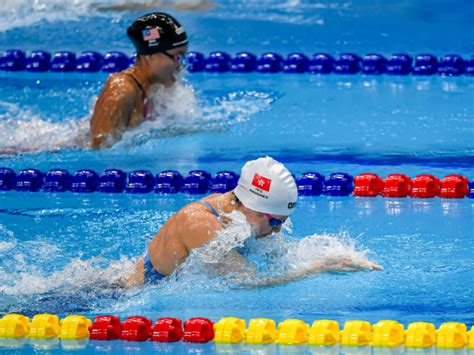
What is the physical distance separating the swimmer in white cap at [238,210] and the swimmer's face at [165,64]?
2.65m

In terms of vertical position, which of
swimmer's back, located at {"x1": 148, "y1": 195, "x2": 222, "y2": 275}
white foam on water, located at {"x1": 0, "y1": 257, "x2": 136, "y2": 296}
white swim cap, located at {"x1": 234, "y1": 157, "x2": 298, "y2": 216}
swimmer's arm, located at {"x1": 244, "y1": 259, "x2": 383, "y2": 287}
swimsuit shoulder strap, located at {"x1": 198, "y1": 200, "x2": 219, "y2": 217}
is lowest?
white foam on water, located at {"x1": 0, "y1": 257, "x2": 136, "y2": 296}

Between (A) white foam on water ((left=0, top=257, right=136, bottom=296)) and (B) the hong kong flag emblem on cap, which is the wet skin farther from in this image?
(B) the hong kong flag emblem on cap

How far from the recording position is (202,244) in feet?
15.6

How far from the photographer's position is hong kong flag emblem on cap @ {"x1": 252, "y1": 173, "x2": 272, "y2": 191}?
4.73 m

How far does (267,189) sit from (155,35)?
2.86 meters

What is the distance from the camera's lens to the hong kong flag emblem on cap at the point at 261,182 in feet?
15.5

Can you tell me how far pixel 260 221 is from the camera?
4777 millimetres

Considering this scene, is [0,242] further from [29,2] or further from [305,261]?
[29,2]

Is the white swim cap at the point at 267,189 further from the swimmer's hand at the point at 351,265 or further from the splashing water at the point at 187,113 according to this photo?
the splashing water at the point at 187,113

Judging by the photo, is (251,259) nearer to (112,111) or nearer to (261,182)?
(261,182)

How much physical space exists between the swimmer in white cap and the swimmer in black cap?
246 centimetres

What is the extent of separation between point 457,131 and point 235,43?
9.90ft

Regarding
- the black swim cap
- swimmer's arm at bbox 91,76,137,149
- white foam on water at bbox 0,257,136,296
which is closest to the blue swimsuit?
white foam on water at bbox 0,257,136,296

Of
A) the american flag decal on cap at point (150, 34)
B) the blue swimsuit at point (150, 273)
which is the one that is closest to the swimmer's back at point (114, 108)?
the american flag decal on cap at point (150, 34)
